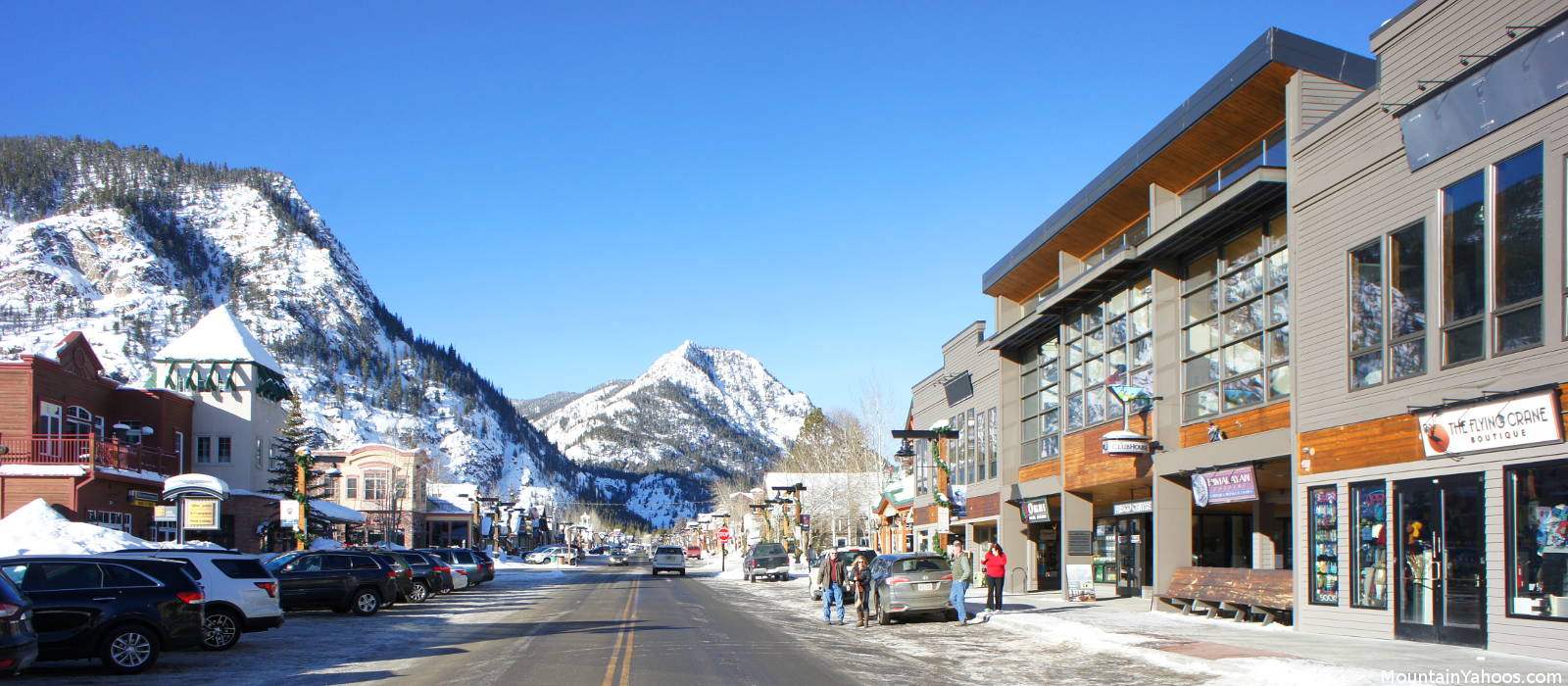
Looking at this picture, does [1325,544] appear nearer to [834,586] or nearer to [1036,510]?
[834,586]

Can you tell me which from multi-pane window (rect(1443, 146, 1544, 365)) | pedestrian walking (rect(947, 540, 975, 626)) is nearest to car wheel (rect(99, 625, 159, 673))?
pedestrian walking (rect(947, 540, 975, 626))

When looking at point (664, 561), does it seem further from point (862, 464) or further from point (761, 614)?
point (761, 614)

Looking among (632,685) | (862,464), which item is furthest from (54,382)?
(862,464)

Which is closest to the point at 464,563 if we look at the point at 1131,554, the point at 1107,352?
the point at 1131,554

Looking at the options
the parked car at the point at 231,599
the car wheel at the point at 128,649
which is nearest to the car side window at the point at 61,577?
the car wheel at the point at 128,649

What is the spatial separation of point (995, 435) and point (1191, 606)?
48.7 feet

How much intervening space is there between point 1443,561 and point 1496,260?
14.3 ft

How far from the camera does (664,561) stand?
6581 centimetres

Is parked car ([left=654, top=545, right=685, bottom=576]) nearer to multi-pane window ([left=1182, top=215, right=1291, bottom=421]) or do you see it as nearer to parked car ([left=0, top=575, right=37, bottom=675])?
multi-pane window ([left=1182, top=215, right=1291, bottom=421])

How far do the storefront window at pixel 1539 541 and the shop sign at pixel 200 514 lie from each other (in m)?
35.5

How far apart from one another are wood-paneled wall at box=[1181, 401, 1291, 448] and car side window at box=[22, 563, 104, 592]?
19.3 meters

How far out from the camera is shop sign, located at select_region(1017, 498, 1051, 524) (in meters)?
34.8

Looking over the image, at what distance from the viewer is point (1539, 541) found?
1477 centimetres

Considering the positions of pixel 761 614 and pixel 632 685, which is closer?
pixel 632 685
